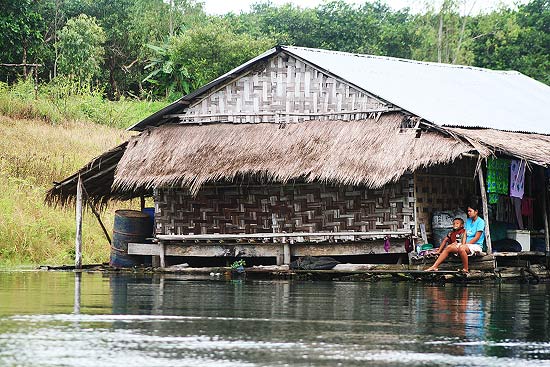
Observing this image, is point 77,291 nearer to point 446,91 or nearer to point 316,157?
point 316,157

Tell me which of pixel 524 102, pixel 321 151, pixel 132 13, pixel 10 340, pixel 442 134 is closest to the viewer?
pixel 10 340

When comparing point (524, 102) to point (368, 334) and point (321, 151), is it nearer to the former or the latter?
point (321, 151)

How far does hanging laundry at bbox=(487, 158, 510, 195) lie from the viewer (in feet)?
61.6

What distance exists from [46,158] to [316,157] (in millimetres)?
10468

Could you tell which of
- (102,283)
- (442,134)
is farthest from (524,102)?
(102,283)

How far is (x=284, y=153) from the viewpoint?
778 inches

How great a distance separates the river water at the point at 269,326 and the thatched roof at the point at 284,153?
272 centimetres

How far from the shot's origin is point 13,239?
23.5 metres

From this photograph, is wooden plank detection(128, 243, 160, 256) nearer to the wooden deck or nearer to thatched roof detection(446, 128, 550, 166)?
the wooden deck

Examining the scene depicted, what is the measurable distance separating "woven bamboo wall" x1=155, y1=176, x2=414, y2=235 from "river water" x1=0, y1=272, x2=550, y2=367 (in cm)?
315

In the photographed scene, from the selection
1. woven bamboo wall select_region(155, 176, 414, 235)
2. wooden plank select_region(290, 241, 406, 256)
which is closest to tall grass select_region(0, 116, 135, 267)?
woven bamboo wall select_region(155, 176, 414, 235)

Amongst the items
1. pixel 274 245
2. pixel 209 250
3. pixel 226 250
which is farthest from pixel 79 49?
pixel 274 245

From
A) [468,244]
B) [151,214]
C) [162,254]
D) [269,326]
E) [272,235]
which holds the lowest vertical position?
[269,326]

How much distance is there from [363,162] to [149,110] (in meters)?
19.8
